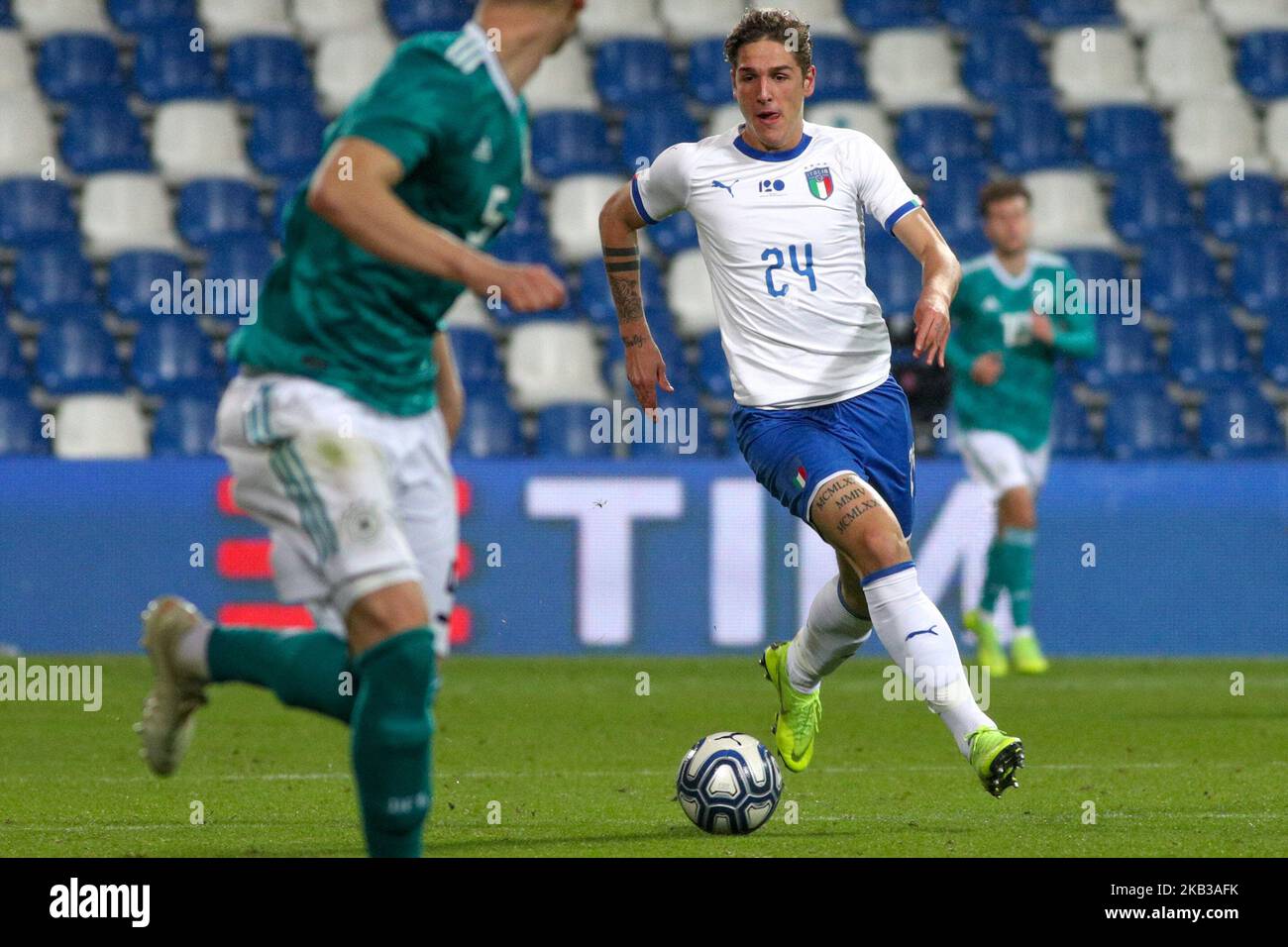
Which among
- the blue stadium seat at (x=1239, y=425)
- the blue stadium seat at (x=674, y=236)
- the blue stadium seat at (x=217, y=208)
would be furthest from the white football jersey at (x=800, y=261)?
the blue stadium seat at (x=217, y=208)

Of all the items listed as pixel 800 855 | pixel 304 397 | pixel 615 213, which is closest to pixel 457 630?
pixel 615 213

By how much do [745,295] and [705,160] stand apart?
0.43 m

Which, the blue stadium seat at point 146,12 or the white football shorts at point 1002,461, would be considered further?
the blue stadium seat at point 146,12

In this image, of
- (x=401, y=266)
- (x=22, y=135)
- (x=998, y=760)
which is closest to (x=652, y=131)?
(x=22, y=135)

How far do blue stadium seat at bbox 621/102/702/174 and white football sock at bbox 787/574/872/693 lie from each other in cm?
857

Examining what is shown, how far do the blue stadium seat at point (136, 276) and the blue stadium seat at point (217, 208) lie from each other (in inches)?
13.9

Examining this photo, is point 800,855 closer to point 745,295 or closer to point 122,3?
point 745,295

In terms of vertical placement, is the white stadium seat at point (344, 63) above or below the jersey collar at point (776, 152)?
above

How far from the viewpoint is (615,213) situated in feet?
22.2

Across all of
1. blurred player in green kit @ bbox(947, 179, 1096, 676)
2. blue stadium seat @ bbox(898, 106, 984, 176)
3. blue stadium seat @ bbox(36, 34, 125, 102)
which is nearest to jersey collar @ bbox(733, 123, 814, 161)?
blurred player in green kit @ bbox(947, 179, 1096, 676)

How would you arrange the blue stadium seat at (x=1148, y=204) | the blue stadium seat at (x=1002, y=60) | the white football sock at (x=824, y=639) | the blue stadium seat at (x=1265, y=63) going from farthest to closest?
the blue stadium seat at (x=1265, y=63) → the blue stadium seat at (x=1002, y=60) → the blue stadium seat at (x=1148, y=204) → the white football sock at (x=824, y=639)

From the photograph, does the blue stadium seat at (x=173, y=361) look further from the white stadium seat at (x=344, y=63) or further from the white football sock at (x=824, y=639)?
the white football sock at (x=824, y=639)

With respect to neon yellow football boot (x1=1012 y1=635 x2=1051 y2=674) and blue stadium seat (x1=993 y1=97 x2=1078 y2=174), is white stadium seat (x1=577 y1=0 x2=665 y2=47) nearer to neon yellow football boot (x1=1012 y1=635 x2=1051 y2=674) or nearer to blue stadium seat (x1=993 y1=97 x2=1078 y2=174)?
blue stadium seat (x1=993 y1=97 x2=1078 y2=174)

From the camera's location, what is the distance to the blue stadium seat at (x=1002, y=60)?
1603cm
